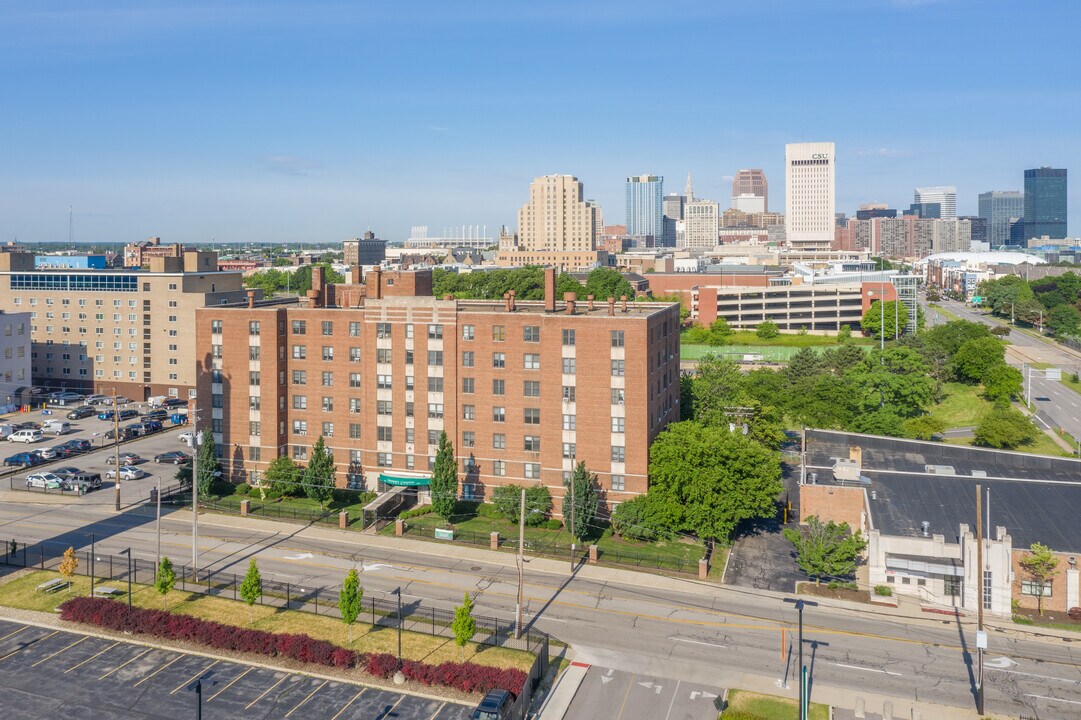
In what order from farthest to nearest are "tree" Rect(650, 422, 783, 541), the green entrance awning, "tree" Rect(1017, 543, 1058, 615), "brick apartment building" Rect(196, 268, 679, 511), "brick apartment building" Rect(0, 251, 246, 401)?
"brick apartment building" Rect(0, 251, 246, 401) → the green entrance awning → "brick apartment building" Rect(196, 268, 679, 511) → "tree" Rect(650, 422, 783, 541) → "tree" Rect(1017, 543, 1058, 615)

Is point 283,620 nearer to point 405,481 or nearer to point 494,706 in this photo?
point 494,706

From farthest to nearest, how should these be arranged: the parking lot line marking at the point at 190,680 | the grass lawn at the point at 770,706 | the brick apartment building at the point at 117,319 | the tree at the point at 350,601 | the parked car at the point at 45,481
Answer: the brick apartment building at the point at 117,319 < the parked car at the point at 45,481 < the tree at the point at 350,601 < the parking lot line marking at the point at 190,680 < the grass lawn at the point at 770,706

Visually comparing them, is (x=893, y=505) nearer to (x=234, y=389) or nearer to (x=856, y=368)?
(x=234, y=389)

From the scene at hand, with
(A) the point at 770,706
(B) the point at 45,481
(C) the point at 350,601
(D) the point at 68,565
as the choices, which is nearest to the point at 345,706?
(C) the point at 350,601

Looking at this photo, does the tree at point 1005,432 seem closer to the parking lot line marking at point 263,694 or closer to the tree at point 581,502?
the tree at point 581,502

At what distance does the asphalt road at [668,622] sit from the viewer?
1896 inches

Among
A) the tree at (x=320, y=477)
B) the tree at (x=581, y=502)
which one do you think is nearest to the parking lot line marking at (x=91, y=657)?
the tree at (x=320, y=477)

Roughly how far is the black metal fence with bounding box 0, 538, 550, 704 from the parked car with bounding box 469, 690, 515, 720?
228cm

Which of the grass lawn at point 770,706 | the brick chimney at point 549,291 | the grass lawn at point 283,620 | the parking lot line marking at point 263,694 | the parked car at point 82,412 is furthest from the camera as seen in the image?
the parked car at point 82,412

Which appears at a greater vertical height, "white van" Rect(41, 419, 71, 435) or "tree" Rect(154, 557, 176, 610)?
"white van" Rect(41, 419, 71, 435)

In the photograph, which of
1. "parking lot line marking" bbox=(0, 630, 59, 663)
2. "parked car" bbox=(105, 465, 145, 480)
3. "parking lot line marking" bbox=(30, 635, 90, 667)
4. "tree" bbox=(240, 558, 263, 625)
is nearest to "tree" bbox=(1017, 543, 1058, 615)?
"tree" bbox=(240, 558, 263, 625)

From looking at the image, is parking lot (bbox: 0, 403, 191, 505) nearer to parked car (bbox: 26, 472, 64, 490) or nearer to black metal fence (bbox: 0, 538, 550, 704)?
parked car (bbox: 26, 472, 64, 490)

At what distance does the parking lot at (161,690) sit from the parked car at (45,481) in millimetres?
36136

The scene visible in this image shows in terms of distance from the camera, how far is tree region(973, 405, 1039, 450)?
9900cm
